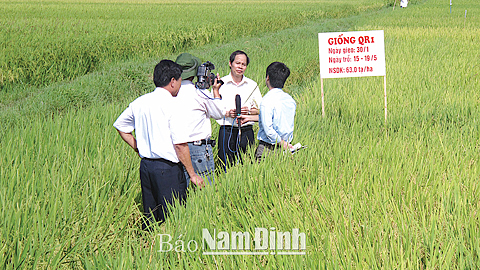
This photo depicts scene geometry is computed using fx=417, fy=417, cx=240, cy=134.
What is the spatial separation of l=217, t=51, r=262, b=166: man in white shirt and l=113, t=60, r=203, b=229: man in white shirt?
0.96 meters

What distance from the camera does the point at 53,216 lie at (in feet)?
8.54

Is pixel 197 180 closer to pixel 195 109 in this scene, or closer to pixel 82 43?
pixel 195 109

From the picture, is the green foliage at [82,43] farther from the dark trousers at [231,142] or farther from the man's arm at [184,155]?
the man's arm at [184,155]

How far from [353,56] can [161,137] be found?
12.0 ft

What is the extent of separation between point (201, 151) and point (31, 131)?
220 centimetres

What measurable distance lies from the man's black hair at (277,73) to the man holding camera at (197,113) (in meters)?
0.50

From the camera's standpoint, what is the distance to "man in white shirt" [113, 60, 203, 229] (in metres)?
2.89

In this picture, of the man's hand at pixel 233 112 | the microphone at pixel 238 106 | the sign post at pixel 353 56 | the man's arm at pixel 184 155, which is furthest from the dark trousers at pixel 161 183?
the sign post at pixel 353 56

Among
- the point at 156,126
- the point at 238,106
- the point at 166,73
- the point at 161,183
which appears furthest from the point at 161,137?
the point at 238,106

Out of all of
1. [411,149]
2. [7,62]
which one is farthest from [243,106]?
[7,62]

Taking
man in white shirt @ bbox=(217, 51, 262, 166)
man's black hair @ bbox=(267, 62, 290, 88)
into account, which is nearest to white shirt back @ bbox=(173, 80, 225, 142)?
man's black hair @ bbox=(267, 62, 290, 88)

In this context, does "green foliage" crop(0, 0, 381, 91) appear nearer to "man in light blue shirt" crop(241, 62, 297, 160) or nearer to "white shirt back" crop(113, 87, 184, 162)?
"white shirt back" crop(113, 87, 184, 162)

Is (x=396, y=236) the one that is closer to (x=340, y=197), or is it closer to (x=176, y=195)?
(x=340, y=197)

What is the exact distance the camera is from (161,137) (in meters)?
2.92
